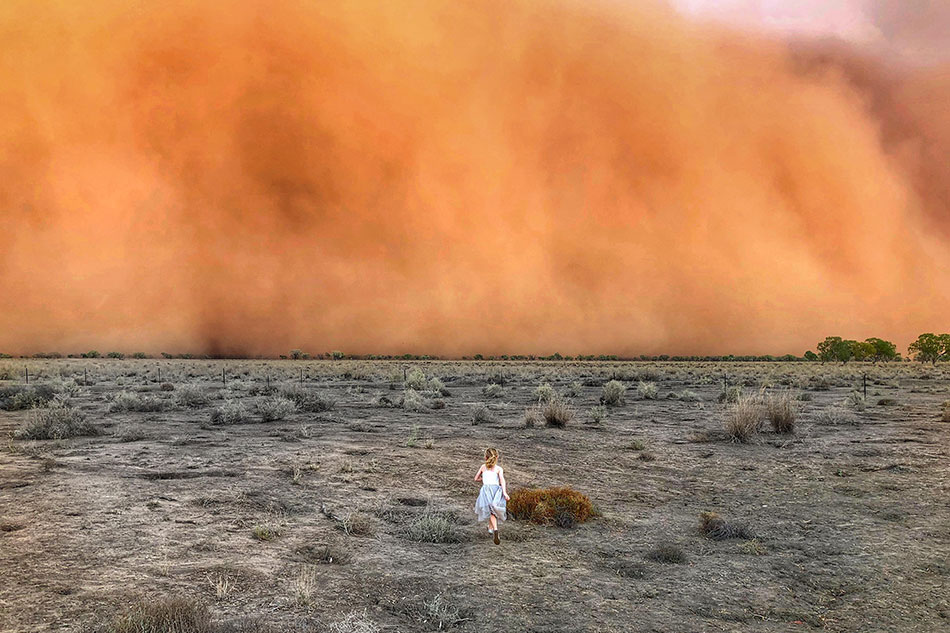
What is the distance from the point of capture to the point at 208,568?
832cm

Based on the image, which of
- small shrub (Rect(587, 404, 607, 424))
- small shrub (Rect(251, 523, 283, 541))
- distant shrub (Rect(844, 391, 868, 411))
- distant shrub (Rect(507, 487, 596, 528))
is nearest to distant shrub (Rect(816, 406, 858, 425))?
distant shrub (Rect(844, 391, 868, 411))

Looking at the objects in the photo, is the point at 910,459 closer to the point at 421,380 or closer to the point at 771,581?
the point at 771,581

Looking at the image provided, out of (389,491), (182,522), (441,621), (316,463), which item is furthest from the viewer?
(316,463)

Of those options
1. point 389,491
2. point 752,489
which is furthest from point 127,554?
point 752,489

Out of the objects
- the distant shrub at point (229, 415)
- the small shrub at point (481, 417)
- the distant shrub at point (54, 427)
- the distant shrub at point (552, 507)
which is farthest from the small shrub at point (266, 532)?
the small shrub at point (481, 417)

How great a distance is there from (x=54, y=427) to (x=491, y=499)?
15.5 m

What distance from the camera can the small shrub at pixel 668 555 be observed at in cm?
958

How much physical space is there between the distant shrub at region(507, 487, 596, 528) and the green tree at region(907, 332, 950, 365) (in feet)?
427

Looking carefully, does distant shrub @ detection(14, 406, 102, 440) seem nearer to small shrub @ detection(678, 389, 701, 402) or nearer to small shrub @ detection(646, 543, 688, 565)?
small shrub @ detection(646, 543, 688, 565)

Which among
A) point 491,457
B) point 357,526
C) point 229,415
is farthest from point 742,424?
point 229,415

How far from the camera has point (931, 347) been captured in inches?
4505

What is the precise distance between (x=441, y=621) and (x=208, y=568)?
342 cm

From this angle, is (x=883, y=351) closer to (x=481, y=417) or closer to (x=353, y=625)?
(x=481, y=417)

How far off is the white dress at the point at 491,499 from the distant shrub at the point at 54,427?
1481cm
